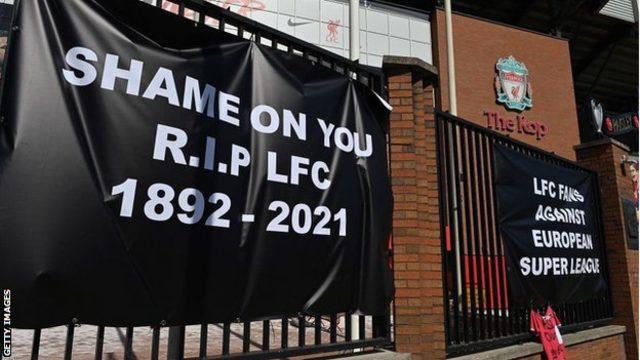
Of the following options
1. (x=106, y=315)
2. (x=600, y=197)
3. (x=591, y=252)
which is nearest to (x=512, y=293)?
(x=591, y=252)

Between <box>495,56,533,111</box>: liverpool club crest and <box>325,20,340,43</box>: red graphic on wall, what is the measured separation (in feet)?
20.8

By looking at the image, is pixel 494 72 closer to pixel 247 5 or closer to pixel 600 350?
pixel 247 5

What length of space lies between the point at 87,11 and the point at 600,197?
8.18 meters

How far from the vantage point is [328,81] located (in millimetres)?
3691

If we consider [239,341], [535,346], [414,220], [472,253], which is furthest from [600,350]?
[239,341]

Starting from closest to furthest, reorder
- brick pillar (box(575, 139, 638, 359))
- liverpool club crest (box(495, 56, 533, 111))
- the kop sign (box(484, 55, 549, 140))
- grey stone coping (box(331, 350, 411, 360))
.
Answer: grey stone coping (box(331, 350, 411, 360)) < brick pillar (box(575, 139, 638, 359)) < the kop sign (box(484, 55, 549, 140)) < liverpool club crest (box(495, 56, 533, 111))

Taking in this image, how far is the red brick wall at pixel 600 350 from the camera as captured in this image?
19.7 ft

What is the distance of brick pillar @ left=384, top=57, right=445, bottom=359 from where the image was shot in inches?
156

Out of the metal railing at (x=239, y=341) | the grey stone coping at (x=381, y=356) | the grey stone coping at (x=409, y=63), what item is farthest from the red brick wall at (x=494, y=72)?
the grey stone coping at (x=381, y=356)

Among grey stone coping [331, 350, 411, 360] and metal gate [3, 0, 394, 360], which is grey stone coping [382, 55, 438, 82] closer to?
metal gate [3, 0, 394, 360]

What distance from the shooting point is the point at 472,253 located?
200 inches

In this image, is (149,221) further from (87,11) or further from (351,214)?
(351,214)

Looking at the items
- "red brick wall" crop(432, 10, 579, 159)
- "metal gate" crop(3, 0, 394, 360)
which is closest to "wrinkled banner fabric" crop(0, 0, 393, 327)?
"metal gate" crop(3, 0, 394, 360)

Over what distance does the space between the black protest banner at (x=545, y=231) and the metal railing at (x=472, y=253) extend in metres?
0.14
